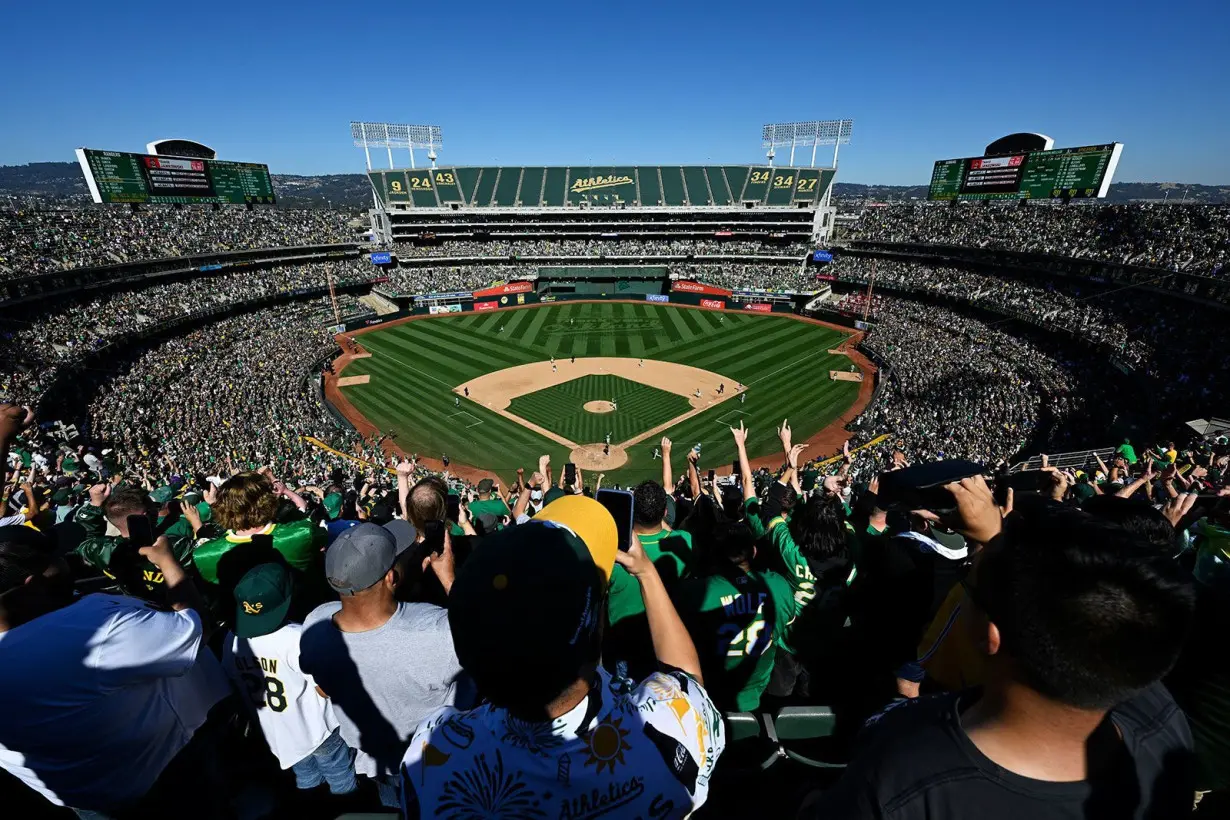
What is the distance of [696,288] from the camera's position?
5956 centimetres

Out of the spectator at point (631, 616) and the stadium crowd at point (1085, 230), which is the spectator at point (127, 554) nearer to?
the spectator at point (631, 616)

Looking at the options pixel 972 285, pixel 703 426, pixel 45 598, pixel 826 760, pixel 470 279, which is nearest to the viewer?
pixel 45 598

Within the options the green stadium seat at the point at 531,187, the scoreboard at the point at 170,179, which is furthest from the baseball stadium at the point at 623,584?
the green stadium seat at the point at 531,187

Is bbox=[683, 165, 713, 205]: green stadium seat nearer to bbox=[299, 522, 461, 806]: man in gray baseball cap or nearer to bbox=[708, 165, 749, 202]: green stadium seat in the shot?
bbox=[708, 165, 749, 202]: green stadium seat

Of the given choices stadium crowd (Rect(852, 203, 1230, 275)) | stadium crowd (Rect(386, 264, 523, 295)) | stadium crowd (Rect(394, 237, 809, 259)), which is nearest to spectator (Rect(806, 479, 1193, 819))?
stadium crowd (Rect(852, 203, 1230, 275))

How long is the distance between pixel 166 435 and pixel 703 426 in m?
24.9

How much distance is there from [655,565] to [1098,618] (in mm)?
3692

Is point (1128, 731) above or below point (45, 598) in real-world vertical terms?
above

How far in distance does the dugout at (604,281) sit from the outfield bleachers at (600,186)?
1006 cm

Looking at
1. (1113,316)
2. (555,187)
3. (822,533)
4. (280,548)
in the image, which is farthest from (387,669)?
(555,187)

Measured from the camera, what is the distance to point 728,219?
6762cm

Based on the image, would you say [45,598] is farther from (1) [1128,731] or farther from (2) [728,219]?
(2) [728,219]

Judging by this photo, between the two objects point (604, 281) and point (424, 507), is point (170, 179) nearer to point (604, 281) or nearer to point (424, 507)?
point (604, 281)

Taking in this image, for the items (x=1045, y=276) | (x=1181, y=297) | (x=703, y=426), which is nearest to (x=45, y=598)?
(x=703, y=426)
